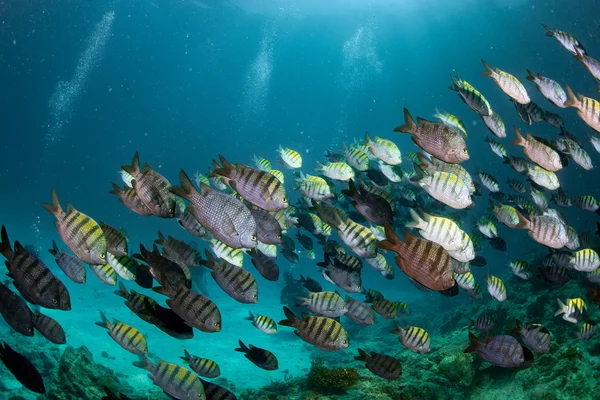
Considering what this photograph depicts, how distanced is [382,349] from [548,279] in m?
A: 10.6

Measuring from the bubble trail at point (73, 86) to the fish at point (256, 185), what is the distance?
8058cm

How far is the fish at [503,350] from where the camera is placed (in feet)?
14.3

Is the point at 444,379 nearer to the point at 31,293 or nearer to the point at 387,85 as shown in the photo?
the point at 31,293

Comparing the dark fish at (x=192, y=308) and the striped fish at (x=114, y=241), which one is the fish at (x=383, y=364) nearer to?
the dark fish at (x=192, y=308)

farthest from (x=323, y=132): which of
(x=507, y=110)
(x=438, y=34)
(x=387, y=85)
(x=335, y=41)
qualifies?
(x=507, y=110)

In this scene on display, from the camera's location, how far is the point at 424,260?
2.85 metres

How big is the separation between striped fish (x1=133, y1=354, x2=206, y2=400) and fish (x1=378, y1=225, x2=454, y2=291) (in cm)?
271

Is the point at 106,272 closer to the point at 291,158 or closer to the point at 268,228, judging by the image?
the point at 268,228

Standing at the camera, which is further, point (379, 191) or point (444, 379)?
point (444, 379)

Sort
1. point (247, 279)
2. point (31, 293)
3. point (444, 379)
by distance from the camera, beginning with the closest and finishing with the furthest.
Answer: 1. point (31, 293)
2. point (247, 279)
3. point (444, 379)

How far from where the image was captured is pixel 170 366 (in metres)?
4.36

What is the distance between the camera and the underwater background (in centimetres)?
812

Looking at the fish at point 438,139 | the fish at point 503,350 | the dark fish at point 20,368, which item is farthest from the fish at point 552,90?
the dark fish at point 20,368

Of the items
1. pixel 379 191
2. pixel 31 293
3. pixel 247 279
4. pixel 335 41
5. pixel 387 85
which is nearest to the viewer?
A: pixel 31 293
